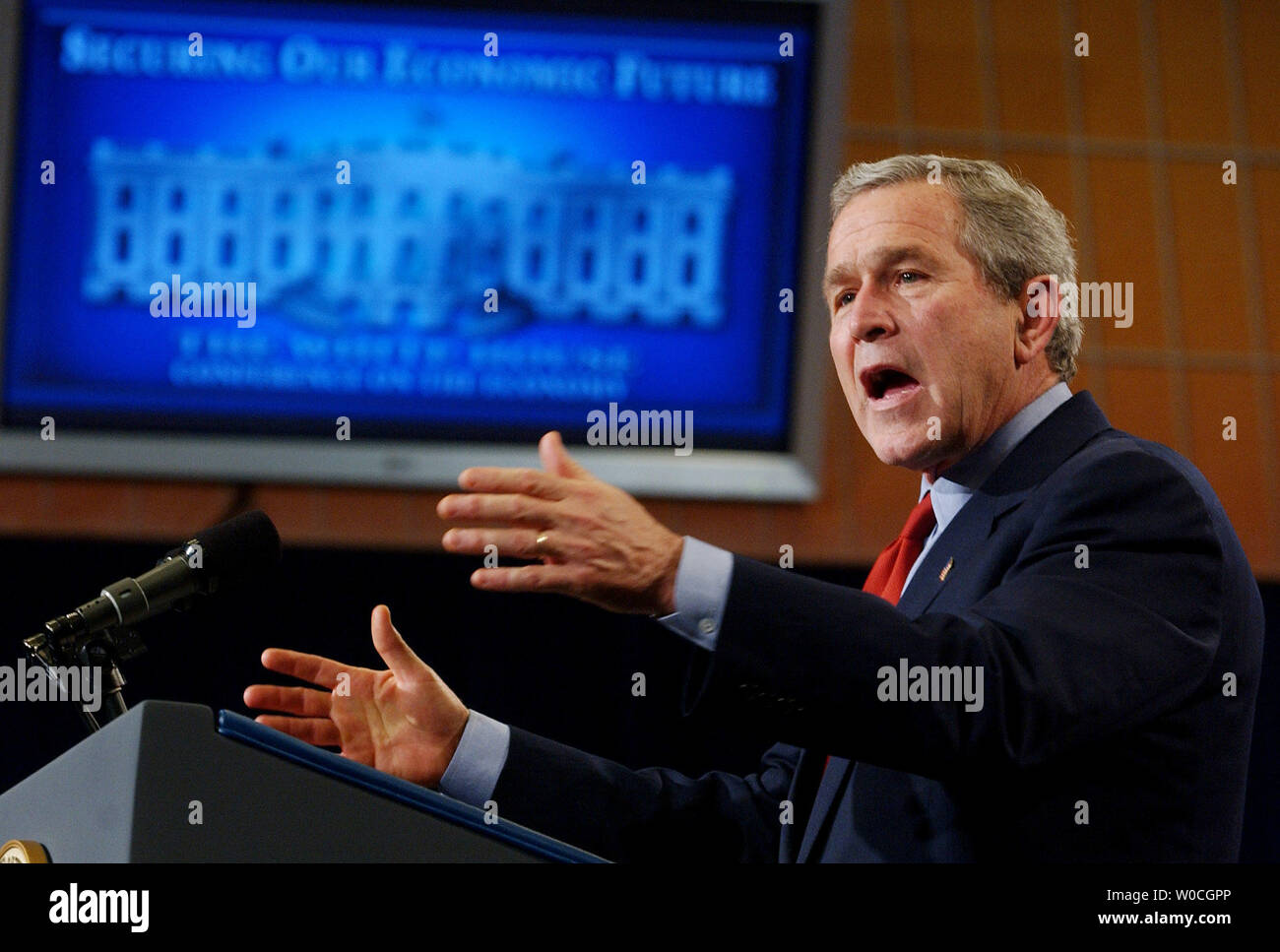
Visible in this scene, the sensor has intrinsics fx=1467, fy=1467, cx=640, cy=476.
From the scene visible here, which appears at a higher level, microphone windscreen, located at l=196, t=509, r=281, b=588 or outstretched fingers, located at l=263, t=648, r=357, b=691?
microphone windscreen, located at l=196, t=509, r=281, b=588

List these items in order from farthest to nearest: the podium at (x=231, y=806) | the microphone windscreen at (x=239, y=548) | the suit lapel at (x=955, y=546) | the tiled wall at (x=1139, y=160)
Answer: the tiled wall at (x=1139, y=160) → the suit lapel at (x=955, y=546) → the microphone windscreen at (x=239, y=548) → the podium at (x=231, y=806)

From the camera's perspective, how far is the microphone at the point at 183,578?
132 cm

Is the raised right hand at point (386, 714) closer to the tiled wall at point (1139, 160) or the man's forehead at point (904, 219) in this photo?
the man's forehead at point (904, 219)

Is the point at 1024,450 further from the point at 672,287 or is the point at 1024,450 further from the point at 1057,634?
the point at 672,287

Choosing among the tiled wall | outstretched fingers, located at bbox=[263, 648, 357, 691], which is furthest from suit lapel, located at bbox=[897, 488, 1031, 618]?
the tiled wall

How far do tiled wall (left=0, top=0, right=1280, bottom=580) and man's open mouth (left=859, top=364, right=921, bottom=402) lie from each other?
205cm

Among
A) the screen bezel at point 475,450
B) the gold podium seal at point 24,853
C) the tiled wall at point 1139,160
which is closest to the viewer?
the gold podium seal at point 24,853

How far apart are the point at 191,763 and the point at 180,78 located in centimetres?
294

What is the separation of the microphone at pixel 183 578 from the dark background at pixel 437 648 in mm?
1920

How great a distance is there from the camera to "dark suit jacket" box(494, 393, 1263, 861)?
4.12 feet

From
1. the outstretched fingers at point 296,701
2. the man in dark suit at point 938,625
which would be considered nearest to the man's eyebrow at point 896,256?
the man in dark suit at point 938,625

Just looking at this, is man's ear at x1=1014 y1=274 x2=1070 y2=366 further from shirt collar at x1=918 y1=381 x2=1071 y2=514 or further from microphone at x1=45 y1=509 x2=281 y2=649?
microphone at x1=45 y1=509 x2=281 y2=649

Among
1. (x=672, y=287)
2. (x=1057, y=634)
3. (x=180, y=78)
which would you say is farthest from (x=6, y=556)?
(x=1057, y=634)

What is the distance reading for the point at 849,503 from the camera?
381 centimetres
